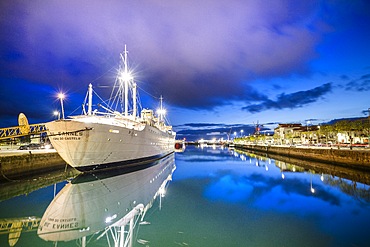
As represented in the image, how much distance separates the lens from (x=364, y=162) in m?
22.1

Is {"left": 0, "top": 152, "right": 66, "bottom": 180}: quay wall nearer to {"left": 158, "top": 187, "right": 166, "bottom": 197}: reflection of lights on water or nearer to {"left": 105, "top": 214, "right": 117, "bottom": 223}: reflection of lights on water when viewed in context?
{"left": 158, "top": 187, "right": 166, "bottom": 197}: reflection of lights on water

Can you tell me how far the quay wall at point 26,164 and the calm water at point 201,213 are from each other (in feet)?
6.80

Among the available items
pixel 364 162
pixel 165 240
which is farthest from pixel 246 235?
pixel 364 162

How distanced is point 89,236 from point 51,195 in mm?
8073

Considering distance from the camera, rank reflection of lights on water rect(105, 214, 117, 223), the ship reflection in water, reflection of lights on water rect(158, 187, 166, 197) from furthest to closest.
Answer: reflection of lights on water rect(158, 187, 166, 197) → reflection of lights on water rect(105, 214, 117, 223) → the ship reflection in water

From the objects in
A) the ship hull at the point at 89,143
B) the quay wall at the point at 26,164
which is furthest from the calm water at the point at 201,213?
the ship hull at the point at 89,143

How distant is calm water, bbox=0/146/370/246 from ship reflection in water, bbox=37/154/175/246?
0.04m

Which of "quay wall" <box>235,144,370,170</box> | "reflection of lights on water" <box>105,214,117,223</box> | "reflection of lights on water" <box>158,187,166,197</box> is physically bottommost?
"reflection of lights on water" <box>158,187,166,197</box>

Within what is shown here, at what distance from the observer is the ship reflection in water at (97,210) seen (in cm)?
810

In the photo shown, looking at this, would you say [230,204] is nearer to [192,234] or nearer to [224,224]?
[224,224]

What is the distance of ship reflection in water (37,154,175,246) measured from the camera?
26.6ft

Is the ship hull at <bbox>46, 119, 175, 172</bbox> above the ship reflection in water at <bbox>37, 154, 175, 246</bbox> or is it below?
above

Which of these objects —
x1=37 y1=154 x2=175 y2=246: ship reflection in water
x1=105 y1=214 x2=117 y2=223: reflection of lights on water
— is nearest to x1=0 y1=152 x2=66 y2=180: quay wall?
x1=37 y1=154 x2=175 y2=246: ship reflection in water

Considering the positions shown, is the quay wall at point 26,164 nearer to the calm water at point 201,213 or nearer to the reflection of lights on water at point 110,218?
the calm water at point 201,213
